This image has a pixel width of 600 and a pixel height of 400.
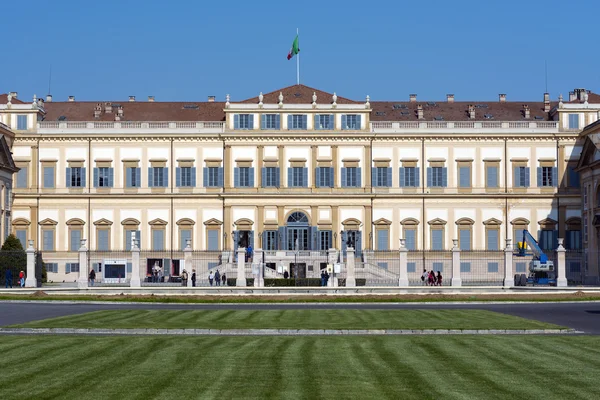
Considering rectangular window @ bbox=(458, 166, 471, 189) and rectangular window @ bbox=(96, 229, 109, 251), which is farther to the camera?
rectangular window @ bbox=(458, 166, 471, 189)

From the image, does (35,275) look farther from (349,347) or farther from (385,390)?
(385,390)

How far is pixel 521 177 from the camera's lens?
7431cm

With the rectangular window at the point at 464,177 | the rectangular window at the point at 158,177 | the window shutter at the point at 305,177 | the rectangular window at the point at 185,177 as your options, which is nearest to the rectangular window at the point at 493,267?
the rectangular window at the point at 464,177

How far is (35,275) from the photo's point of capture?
Answer: 54594mm

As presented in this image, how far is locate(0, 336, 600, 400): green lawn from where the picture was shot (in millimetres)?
13883

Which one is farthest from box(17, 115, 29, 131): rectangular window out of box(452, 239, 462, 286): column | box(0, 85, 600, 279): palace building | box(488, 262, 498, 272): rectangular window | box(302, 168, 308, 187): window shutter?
box(452, 239, 462, 286): column

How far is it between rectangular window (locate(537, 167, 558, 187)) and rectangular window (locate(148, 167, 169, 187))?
2947 centimetres

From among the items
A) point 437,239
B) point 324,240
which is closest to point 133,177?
point 324,240

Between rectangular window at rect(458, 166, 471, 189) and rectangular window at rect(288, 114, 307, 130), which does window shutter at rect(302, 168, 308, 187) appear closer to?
rectangular window at rect(288, 114, 307, 130)

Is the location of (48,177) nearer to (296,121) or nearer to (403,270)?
(296,121)

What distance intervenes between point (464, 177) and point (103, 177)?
93.8ft

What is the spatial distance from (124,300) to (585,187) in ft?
143

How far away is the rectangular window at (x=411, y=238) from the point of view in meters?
73.9

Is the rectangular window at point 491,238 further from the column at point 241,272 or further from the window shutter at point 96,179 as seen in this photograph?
the window shutter at point 96,179
